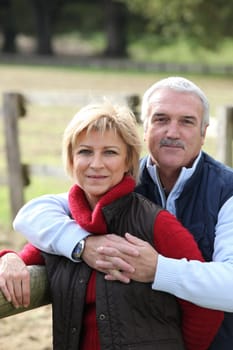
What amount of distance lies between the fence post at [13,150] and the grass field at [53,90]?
0.22 m

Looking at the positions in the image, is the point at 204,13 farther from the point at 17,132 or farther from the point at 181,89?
the point at 181,89

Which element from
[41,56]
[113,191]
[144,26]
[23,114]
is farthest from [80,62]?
[113,191]

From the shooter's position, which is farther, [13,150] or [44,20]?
[44,20]

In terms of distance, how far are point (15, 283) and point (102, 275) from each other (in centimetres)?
24

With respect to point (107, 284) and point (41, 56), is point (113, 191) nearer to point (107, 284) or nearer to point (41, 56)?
point (107, 284)

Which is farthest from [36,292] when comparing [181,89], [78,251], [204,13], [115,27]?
[115,27]

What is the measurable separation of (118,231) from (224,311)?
38 centimetres

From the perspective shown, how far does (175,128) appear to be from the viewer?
2.32m

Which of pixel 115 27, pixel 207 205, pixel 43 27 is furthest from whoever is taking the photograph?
pixel 43 27

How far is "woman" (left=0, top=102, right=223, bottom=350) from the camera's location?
1990mm

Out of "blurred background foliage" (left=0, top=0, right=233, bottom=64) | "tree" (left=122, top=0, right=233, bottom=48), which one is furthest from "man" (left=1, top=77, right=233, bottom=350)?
"blurred background foliage" (left=0, top=0, right=233, bottom=64)

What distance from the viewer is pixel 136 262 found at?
6.61ft

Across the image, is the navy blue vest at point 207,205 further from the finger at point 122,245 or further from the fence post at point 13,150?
the fence post at point 13,150

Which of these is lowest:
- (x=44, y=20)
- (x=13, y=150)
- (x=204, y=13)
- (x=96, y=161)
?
(x=13, y=150)
